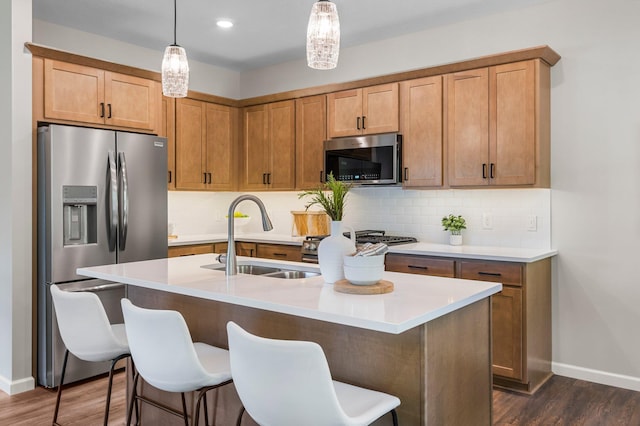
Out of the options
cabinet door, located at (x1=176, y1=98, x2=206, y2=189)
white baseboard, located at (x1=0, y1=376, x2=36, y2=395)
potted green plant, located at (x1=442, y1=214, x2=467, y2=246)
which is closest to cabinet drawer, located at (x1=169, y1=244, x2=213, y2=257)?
cabinet door, located at (x1=176, y1=98, x2=206, y2=189)

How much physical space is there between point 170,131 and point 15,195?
63.0 inches

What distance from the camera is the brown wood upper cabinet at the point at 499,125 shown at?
11.9ft

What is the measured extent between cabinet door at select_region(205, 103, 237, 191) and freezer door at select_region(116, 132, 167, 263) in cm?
97

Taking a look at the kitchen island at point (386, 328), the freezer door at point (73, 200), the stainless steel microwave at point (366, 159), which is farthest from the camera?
the stainless steel microwave at point (366, 159)

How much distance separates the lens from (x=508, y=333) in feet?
11.4

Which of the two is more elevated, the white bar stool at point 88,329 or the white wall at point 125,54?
the white wall at point 125,54

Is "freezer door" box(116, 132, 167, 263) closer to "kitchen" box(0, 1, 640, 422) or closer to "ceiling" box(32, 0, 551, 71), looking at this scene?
"kitchen" box(0, 1, 640, 422)

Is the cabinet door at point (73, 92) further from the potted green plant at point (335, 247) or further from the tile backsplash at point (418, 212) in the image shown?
the potted green plant at point (335, 247)

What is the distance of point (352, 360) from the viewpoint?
2.00 metres

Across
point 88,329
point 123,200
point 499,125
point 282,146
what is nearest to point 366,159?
point 282,146

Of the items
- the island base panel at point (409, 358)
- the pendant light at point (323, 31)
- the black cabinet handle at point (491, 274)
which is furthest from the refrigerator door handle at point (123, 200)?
the black cabinet handle at point (491, 274)

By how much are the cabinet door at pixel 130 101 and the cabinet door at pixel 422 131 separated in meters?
2.09

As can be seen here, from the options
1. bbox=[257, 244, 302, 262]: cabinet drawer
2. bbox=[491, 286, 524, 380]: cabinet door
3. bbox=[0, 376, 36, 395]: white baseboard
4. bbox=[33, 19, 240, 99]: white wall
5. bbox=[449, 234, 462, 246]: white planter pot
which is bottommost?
bbox=[0, 376, 36, 395]: white baseboard

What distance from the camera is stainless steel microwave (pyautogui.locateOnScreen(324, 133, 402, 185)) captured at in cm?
431
